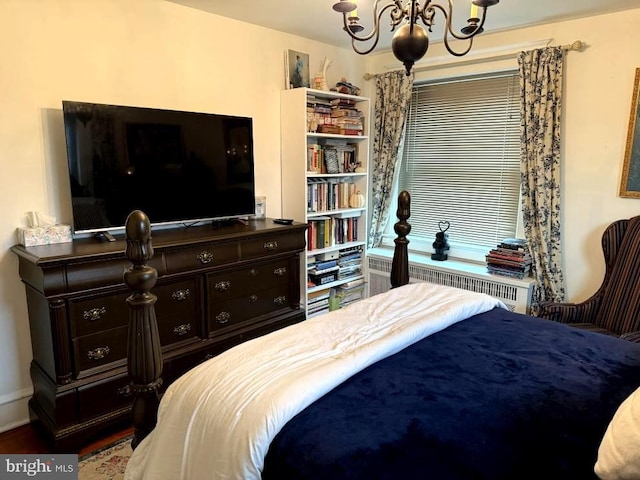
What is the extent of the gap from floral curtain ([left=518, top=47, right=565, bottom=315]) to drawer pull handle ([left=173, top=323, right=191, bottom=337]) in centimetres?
247

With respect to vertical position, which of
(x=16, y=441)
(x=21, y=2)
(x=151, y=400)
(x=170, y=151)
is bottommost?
(x=16, y=441)

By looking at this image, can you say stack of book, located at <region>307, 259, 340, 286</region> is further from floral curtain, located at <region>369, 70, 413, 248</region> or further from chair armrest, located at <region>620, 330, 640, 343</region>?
chair armrest, located at <region>620, 330, 640, 343</region>

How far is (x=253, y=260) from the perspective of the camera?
298cm

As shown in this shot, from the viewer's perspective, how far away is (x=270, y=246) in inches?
121

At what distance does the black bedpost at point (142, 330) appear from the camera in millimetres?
1422

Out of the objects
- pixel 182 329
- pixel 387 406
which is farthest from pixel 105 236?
pixel 387 406

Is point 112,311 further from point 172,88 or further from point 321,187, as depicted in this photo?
point 321,187

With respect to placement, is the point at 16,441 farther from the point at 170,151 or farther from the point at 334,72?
the point at 334,72

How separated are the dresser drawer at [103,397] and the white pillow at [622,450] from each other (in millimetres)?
2074

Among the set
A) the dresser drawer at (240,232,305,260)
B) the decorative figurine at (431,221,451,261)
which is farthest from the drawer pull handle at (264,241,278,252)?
the decorative figurine at (431,221,451,261)

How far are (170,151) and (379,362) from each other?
187cm

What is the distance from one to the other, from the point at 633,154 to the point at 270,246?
251 centimetres

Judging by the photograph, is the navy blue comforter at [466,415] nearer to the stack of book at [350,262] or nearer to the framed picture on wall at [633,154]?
the framed picture on wall at [633,154]

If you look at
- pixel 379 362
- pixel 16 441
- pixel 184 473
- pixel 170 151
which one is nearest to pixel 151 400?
pixel 184 473
